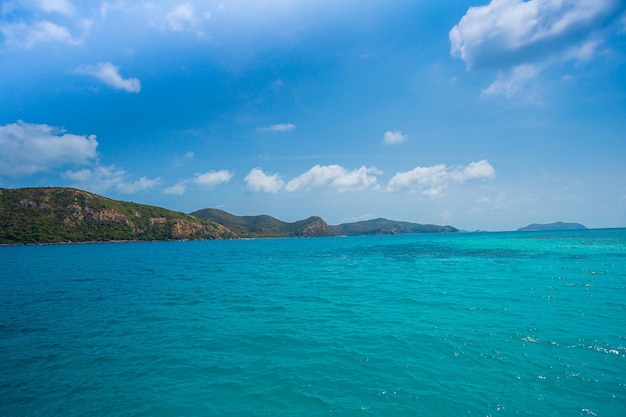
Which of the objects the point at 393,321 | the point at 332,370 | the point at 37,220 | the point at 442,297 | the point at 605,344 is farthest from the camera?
the point at 37,220

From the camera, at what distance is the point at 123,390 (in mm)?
12398

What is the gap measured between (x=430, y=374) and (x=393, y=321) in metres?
7.98

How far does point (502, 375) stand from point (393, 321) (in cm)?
865

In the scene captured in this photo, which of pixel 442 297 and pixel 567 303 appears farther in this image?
pixel 442 297

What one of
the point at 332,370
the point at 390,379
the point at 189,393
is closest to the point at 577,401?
the point at 390,379

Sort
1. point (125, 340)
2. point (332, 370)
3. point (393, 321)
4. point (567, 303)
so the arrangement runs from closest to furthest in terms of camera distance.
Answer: point (332, 370)
point (125, 340)
point (393, 321)
point (567, 303)

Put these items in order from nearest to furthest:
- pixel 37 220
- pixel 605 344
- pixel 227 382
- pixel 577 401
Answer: pixel 577 401, pixel 227 382, pixel 605 344, pixel 37 220

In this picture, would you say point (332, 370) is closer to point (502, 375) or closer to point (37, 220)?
point (502, 375)

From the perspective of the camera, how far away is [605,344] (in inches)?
634

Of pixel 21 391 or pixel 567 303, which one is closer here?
pixel 21 391

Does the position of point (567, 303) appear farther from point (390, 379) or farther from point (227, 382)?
point (227, 382)

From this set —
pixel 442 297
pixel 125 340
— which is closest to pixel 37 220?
pixel 125 340

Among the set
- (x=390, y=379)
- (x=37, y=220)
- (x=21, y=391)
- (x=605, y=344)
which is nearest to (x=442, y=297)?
(x=605, y=344)

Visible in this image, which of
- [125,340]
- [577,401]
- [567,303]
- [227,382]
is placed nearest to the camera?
[577,401]
